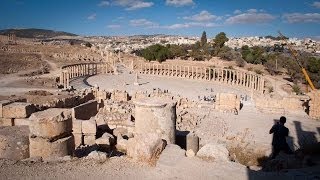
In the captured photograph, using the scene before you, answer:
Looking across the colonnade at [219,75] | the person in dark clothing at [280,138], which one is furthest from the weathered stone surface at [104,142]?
the colonnade at [219,75]

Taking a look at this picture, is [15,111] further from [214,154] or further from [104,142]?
[214,154]

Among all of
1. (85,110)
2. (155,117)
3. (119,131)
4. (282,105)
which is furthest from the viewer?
(282,105)

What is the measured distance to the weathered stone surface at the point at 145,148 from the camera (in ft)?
29.0

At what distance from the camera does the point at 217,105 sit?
26109mm

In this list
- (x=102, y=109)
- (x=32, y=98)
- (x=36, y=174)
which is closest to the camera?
(x=36, y=174)

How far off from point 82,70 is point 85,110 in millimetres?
33441


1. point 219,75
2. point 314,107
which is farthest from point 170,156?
point 219,75

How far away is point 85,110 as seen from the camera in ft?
56.2

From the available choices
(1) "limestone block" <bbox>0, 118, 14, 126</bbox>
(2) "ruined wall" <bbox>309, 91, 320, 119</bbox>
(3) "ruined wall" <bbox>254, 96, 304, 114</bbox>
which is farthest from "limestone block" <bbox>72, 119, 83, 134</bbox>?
(3) "ruined wall" <bbox>254, 96, 304, 114</bbox>

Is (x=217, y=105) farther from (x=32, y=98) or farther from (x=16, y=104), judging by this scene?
(x=16, y=104)

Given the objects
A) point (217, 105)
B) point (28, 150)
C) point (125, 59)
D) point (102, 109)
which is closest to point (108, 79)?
point (125, 59)

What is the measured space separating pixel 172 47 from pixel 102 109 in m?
51.4

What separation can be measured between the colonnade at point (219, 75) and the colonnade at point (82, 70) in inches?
231

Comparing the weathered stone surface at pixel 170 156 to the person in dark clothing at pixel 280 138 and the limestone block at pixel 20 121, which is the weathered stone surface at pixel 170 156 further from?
the limestone block at pixel 20 121
